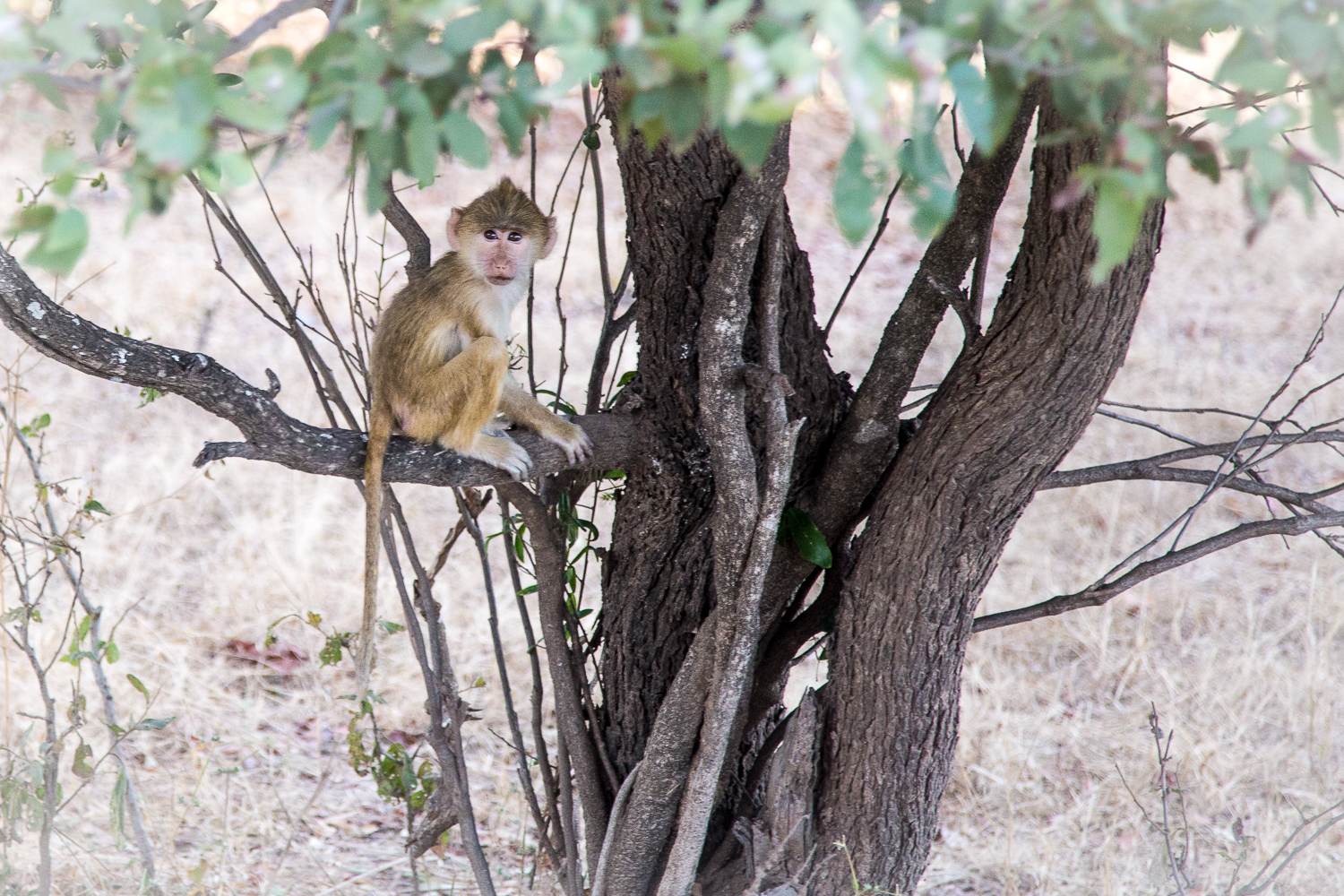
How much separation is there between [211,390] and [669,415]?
107 cm

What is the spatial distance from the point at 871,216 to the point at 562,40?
35 centimetres

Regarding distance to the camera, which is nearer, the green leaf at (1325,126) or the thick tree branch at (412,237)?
the green leaf at (1325,126)

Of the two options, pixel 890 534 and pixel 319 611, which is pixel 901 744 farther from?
pixel 319 611

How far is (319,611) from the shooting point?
548 centimetres

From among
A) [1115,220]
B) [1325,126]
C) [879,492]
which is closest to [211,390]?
[879,492]

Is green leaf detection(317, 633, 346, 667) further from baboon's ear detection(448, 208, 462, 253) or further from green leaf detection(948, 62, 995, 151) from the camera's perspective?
green leaf detection(948, 62, 995, 151)

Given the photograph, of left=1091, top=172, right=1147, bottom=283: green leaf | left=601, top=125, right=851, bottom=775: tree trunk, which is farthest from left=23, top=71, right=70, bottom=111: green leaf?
left=601, top=125, right=851, bottom=775: tree trunk

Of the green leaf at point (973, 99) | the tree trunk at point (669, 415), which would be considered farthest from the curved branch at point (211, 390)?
the green leaf at point (973, 99)

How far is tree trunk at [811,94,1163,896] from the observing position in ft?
7.70

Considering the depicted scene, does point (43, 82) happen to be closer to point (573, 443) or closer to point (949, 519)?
point (573, 443)

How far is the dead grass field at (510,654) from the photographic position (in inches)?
166

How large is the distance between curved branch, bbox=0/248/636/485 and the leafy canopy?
93cm

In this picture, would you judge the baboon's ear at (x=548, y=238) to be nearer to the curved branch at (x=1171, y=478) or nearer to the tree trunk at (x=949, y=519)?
the tree trunk at (x=949, y=519)

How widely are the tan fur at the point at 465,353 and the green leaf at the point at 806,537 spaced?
1.68 ft
